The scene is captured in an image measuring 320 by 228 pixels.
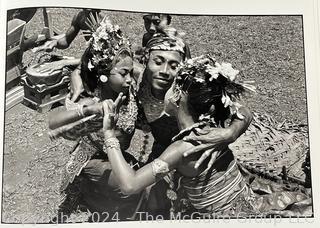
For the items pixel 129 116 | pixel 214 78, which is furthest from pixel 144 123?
pixel 214 78

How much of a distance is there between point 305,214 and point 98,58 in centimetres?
42

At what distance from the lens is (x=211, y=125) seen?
76cm

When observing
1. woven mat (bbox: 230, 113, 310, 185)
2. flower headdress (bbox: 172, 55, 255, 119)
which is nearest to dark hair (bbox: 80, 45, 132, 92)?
flower headdress (bbox: 172, 55, 255, 119)

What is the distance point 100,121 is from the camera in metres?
0.75

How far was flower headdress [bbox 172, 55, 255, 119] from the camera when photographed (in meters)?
0.76

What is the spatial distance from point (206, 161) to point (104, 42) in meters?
0.25

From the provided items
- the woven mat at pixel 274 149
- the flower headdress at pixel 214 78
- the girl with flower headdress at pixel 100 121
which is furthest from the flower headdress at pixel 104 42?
the woven mat at pixel 274 149

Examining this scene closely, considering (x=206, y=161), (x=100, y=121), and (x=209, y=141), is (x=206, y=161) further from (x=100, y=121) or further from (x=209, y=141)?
(x=100, y=121)

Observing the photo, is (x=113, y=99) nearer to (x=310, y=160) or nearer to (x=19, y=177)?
(x=19, y=177)

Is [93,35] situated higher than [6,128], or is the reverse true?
[93,35]

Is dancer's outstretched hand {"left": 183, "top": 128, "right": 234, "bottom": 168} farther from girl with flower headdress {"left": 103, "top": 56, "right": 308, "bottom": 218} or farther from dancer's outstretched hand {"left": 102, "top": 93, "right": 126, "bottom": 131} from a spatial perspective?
dancer's outstretched hand {"left": 102, "top": 93, "right": 126, "bottom": 131}

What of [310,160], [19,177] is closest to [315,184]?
[310,160]

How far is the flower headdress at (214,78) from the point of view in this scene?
76cm

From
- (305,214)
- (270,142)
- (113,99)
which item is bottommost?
(305,214)
